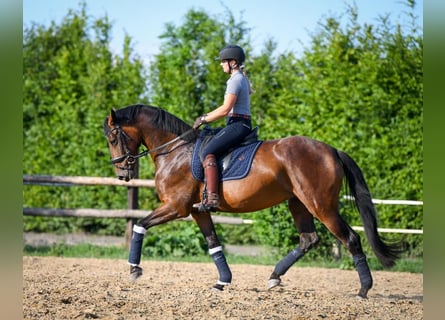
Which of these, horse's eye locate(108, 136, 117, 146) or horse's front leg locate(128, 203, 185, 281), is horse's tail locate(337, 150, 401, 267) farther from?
horse's eye locate(108, 136, 117, 146)

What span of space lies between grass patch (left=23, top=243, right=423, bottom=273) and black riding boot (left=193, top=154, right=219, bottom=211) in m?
4.60

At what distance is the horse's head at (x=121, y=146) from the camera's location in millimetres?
7504

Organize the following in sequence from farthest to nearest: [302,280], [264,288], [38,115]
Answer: [38,115]
[302,280]
[264,288]

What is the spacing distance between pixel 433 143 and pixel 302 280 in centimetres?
712

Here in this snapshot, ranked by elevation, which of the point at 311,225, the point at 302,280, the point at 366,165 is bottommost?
the point at 302,280

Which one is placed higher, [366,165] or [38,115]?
[38,115]

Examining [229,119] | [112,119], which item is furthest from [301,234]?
[112,119]

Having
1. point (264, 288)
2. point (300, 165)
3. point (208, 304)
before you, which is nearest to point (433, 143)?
point (208, 304)

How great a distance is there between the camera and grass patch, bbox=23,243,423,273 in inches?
444

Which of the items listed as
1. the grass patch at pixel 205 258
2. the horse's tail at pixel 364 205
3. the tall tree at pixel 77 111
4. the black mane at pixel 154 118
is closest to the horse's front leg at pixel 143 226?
the black mane at pixel 154 118

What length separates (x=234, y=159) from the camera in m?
7.18

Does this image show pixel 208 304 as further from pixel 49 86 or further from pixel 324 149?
pixel 49 86

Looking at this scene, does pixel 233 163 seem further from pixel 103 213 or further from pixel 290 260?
pixel 103 213

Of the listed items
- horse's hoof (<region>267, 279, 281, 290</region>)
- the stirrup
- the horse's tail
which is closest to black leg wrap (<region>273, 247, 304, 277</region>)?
horse's hoof (<region>267, 279, 281, 290</region>)
